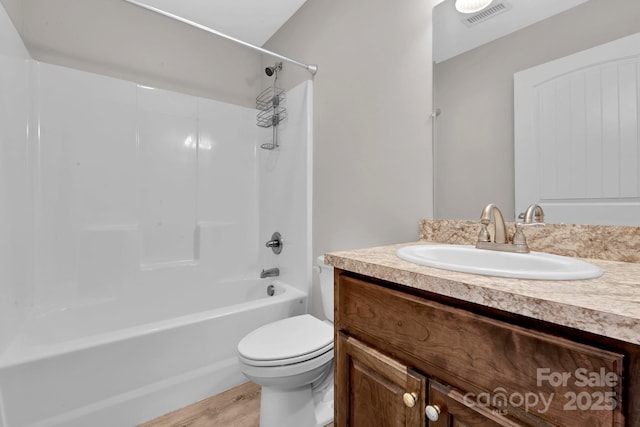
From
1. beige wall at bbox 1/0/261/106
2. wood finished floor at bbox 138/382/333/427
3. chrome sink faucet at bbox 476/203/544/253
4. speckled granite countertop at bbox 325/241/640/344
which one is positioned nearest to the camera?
speckled granite countertop at bbox 325/241/640/344

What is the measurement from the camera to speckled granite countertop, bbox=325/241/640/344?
394mm

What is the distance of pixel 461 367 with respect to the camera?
0.56 metres

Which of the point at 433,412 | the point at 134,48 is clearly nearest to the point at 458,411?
the point at 433,412

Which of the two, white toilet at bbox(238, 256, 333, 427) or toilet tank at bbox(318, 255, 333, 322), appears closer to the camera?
white toilet at bbox(238, 256, 333, 427)

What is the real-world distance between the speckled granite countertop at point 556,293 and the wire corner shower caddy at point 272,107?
180cm

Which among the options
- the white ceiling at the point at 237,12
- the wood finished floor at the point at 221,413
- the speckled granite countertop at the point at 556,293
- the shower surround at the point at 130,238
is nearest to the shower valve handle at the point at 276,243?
the shower surround at the point at 130,238

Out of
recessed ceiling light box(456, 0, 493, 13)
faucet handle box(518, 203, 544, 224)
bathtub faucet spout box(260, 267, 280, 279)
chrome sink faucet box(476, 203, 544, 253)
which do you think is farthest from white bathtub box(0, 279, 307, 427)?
recessed ceiling light box(456, 0, 493, 13)

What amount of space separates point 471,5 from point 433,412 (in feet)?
4.49

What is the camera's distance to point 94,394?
4.02 ft

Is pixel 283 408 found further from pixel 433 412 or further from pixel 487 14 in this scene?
pixel 487 14

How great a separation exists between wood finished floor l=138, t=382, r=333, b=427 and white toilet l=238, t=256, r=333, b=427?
20cm

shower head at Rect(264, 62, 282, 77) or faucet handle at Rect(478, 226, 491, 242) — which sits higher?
shower head at Rect(264, 62, 282, 77)

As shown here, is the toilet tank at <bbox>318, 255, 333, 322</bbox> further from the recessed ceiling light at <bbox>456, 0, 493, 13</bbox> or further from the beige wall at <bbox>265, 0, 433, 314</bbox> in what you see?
the recessed ceiling light at <bbox>456, 0, 493, 13</bbox>

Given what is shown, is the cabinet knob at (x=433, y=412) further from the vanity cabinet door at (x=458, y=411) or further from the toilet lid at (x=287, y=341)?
the toilet lid at (x=287, y=341)
